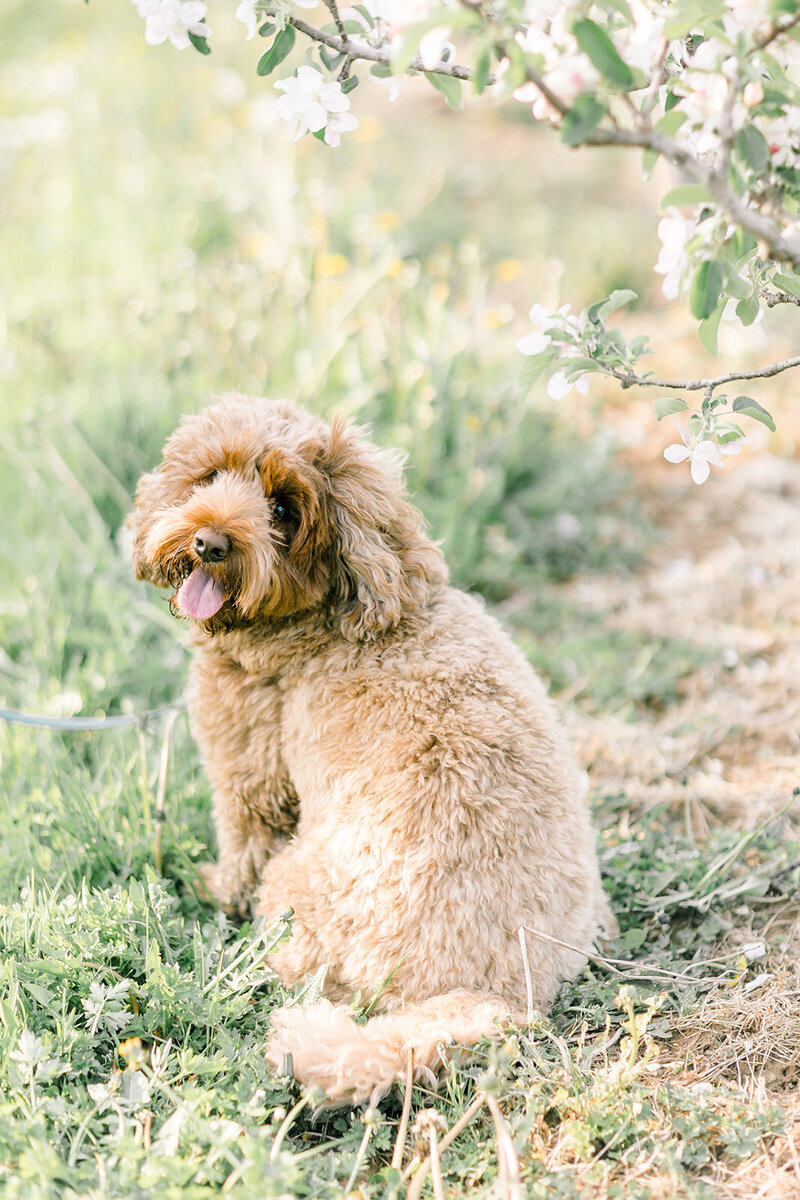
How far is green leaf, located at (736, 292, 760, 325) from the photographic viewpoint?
6.53 ft

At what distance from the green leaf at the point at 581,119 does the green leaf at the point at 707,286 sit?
0.31 metres

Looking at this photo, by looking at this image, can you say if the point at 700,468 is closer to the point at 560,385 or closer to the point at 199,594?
the point at 560,385

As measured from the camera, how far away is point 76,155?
7.32m

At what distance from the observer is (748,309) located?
200cm

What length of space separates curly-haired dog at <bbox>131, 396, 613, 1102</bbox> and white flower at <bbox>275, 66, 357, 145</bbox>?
0.72 m

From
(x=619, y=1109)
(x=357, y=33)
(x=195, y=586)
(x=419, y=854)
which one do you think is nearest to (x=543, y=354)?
(x=357, y=33)

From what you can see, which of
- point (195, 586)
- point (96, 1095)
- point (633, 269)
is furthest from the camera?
point (633, 269)

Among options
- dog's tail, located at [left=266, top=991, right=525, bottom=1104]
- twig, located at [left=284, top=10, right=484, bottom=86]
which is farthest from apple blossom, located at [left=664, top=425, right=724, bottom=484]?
dog's tail, located at [left=266, top=991, right=525, bottom=1104]

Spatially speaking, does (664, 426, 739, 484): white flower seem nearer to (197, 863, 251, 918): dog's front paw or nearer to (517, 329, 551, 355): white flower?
(517, 329, 551, 355): white flower

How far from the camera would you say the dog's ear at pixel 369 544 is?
2.40 m

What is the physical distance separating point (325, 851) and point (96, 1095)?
0.72 meters

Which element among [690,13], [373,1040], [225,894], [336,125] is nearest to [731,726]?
[225,894]

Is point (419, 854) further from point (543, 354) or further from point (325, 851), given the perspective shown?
point (543, 354)

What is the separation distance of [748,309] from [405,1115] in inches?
72.0
